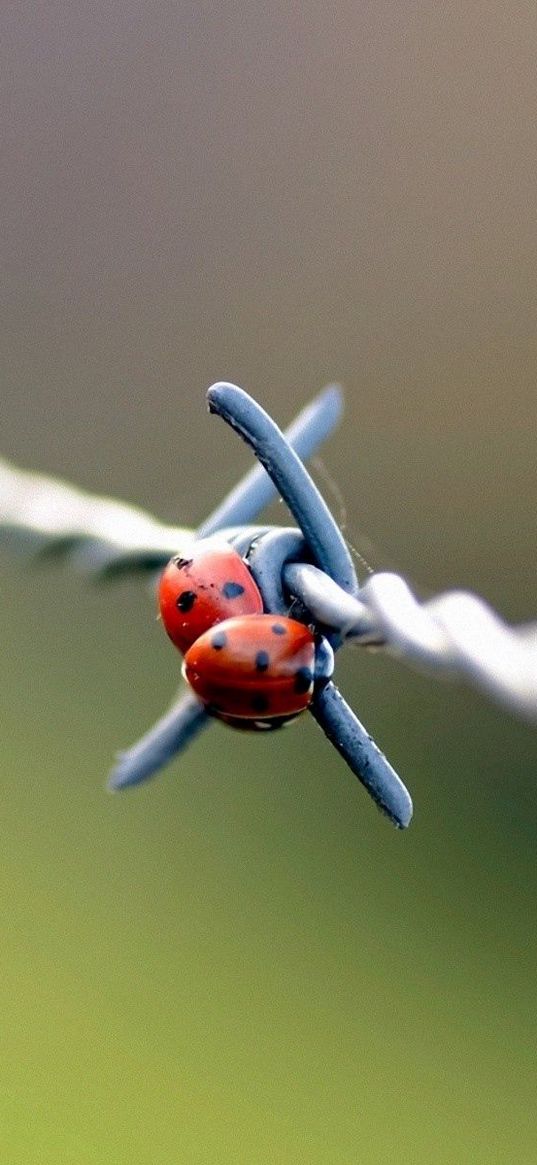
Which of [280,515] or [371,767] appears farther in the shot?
[280,515]

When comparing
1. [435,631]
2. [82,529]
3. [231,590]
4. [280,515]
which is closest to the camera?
[435,631]

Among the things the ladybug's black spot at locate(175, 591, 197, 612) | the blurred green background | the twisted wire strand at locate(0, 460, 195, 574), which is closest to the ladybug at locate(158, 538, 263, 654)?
the ladybug's black spot at locate(175, 591, 197, 612)

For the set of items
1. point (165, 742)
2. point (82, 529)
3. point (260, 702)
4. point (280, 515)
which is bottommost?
point (280, 515)

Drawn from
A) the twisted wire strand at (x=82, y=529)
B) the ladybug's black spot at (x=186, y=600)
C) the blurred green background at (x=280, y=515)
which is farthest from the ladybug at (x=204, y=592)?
the blurred green background at (x=280, y=515)

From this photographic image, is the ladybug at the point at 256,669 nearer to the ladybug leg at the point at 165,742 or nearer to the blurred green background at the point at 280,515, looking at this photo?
the ladybug leg at the point at 165,742

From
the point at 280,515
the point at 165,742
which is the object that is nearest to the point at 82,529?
the point at 165,742

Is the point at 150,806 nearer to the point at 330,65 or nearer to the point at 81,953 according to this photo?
the point at 81,953

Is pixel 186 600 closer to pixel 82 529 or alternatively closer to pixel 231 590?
pixel 231 590
